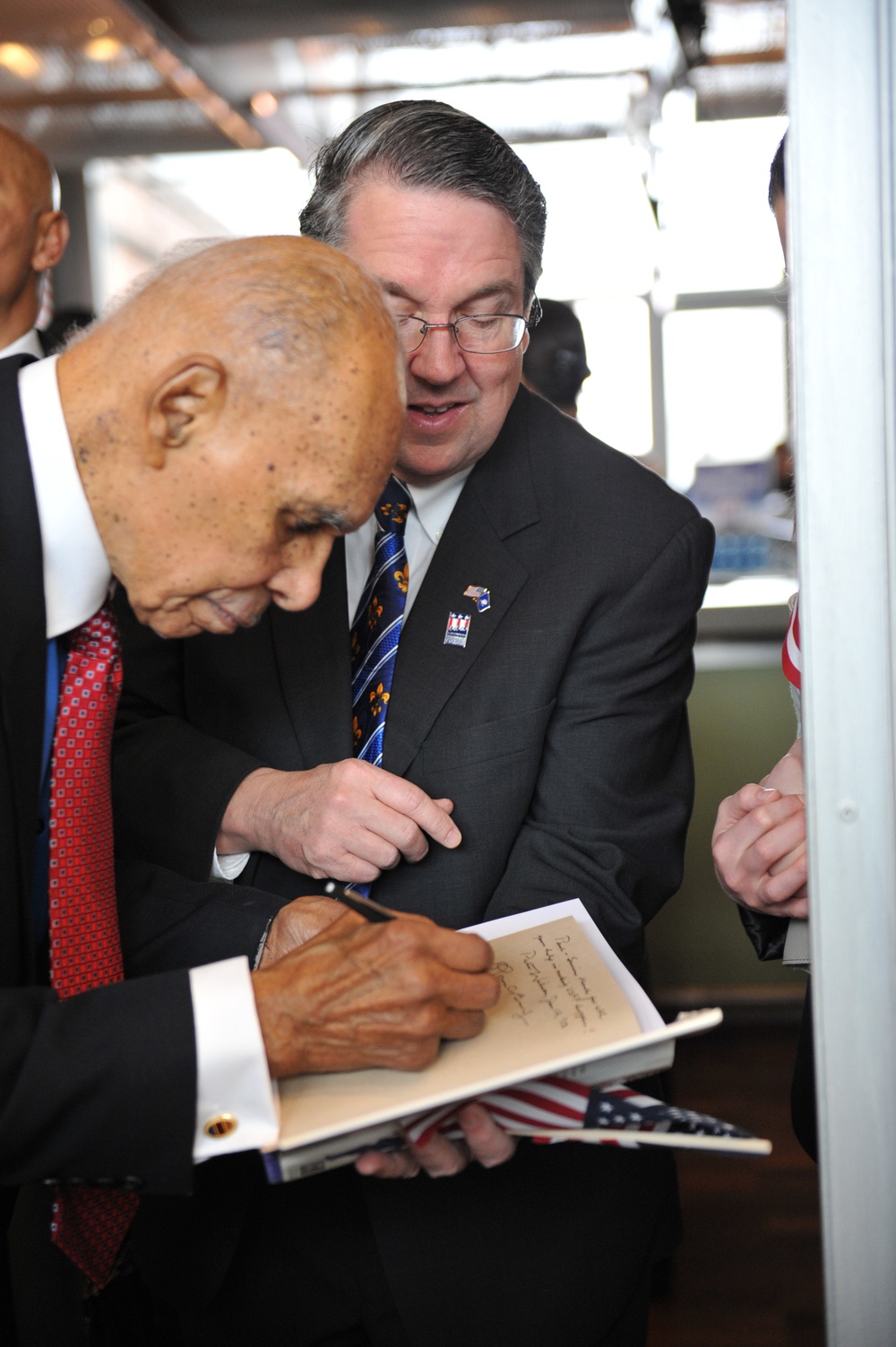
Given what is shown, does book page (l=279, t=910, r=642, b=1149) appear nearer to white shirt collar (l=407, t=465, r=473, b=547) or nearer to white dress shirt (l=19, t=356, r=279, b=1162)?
white dress shirt (l=19, t=356, r=279, b=1162)

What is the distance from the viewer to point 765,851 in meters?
1.38

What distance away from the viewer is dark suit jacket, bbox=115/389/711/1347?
1.47 m

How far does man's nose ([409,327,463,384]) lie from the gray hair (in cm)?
17

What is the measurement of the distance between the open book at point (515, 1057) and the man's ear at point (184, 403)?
560mm

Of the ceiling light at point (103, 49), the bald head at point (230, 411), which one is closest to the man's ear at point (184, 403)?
the bald head at point (230, 411)

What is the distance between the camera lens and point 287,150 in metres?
7.70

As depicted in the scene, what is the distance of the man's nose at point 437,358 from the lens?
156cm

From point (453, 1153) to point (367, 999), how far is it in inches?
9.3

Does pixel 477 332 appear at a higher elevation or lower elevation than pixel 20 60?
lower

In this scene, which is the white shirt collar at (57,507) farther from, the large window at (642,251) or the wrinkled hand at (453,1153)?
the large window at (642,251)

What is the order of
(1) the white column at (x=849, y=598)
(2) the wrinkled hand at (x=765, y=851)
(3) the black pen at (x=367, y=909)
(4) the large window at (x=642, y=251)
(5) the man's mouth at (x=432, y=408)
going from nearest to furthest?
(1) the white column at (x=849, y=598), (3) the black pen at (x=367, y=909), (2) the wrinkled hand at (x=765, y=851), (5) the man's mouth at (x=432, y=408), (4) the large window at (x=642, y=251)

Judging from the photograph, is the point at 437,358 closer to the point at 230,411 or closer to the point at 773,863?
the point at 230,411

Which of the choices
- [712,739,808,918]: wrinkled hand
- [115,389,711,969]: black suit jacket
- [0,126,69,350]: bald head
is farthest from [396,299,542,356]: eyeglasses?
[0,126,69,350]: bald head

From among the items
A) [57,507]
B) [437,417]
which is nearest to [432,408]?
[437,417]
